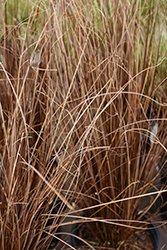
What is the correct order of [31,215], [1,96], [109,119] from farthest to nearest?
[1,96] < [109,119] < [31,215]

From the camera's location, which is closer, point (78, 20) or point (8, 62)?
point (78, 20)

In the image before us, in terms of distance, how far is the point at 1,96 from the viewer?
2.70 feet

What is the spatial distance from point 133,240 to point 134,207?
0.14m

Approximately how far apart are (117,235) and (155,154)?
0.78ft

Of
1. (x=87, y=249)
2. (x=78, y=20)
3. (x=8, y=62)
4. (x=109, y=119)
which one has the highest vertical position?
(x=78, y=20)

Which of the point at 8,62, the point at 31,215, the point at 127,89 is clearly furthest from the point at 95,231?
the point at 8,62

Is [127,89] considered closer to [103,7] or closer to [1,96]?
[103,7]

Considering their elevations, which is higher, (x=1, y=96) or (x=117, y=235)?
(x=1, y=96)

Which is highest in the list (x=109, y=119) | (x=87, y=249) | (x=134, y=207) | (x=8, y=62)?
(x=8, y=62)

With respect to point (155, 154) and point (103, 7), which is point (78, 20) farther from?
point (155, 154)

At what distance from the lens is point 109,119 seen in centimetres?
70

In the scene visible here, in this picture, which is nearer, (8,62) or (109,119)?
(109,119)

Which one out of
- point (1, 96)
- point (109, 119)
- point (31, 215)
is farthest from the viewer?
point (1, 96)

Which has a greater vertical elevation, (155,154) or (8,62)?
(8,62)
